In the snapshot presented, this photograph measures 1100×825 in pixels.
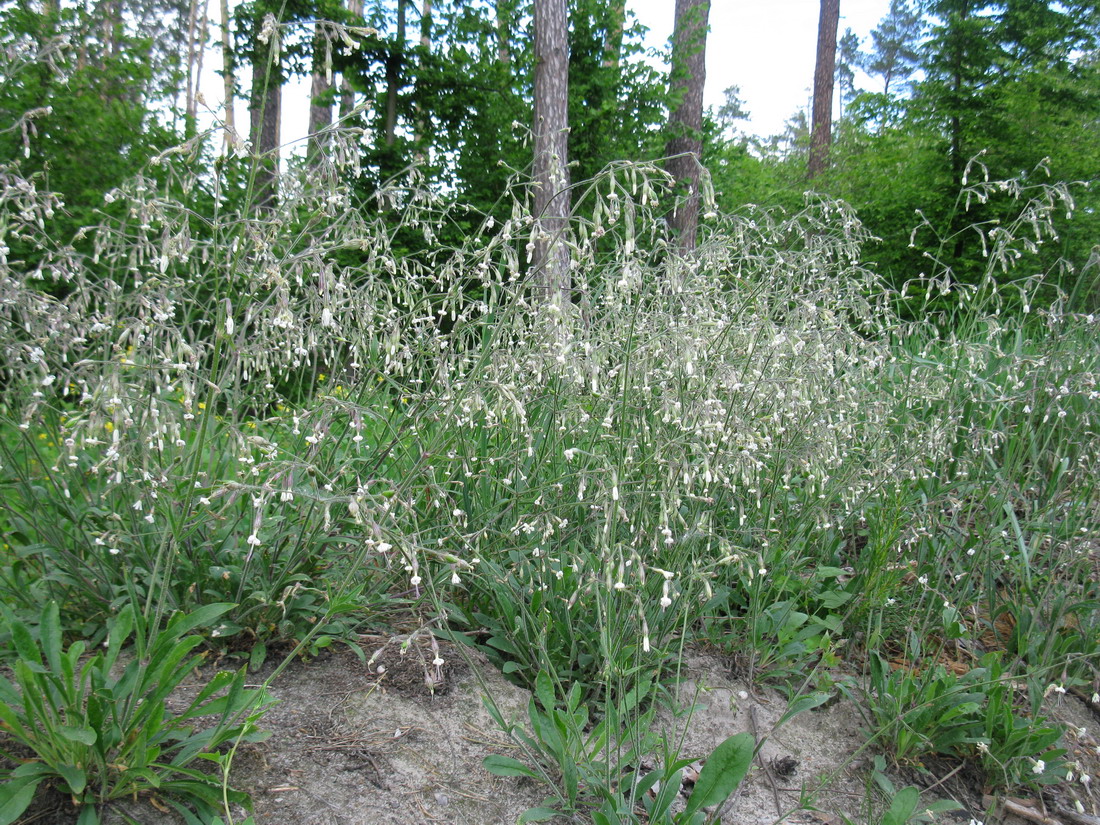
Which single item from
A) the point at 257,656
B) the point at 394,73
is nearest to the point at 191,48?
the point at 394,73

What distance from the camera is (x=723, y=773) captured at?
77.4 inches

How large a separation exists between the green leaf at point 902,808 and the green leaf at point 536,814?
2.94 feet

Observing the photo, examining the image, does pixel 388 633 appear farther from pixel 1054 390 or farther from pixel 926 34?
pixel 926 34

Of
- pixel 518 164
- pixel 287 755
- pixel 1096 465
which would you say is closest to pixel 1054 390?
pixel 1096 465

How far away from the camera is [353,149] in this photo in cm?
212

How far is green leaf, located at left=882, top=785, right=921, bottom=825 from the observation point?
198 centimetres

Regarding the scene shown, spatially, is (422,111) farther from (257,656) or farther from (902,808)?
(902,808)

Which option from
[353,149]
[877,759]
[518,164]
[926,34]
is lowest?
[877,759]

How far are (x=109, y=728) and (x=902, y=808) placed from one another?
6.70ft

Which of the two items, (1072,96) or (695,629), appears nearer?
(695,629)

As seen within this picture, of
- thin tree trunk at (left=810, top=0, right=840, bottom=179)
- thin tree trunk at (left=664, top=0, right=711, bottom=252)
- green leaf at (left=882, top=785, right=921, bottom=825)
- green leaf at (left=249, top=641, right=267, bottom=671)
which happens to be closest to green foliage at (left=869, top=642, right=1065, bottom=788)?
green leaf at (left=882, top=785, right=921, bottom=825)

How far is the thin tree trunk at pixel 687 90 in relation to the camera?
10852 mm

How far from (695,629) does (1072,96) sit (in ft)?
31.8

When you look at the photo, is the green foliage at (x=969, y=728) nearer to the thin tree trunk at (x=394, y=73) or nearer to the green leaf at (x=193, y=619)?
the green leaf at (x=193, y=619)
